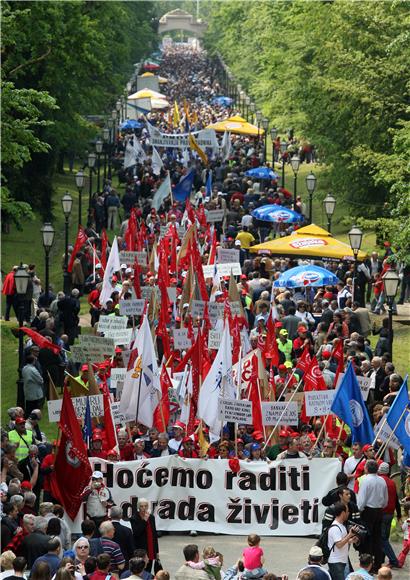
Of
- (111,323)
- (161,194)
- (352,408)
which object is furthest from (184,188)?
(352,408)

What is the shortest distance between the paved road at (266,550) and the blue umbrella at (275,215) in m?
22.8

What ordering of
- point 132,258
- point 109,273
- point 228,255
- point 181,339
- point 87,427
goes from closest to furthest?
point 87,427 → point 181,339 → point 109,273 → point 228,255 → point 132,258

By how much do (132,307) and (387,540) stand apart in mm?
10529

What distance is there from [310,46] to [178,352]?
3136cm

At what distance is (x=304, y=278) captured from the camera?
3359 cm

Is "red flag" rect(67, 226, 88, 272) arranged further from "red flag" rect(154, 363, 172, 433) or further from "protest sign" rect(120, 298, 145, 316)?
"red flag" rect(154, 363, 172, 433)

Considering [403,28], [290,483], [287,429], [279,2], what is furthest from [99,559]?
[279,2]

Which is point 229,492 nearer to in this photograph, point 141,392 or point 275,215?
point 141,392

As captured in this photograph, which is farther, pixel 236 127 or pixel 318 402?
pixel 236 127

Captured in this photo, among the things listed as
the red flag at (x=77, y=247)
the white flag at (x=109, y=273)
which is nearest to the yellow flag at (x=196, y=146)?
the red flag at (x=77, y=247)

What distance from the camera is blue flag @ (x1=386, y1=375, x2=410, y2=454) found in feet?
67.7

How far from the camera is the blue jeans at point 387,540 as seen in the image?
63.7ft

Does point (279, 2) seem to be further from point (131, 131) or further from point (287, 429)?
point (287, 429)

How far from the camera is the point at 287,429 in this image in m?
22.1
